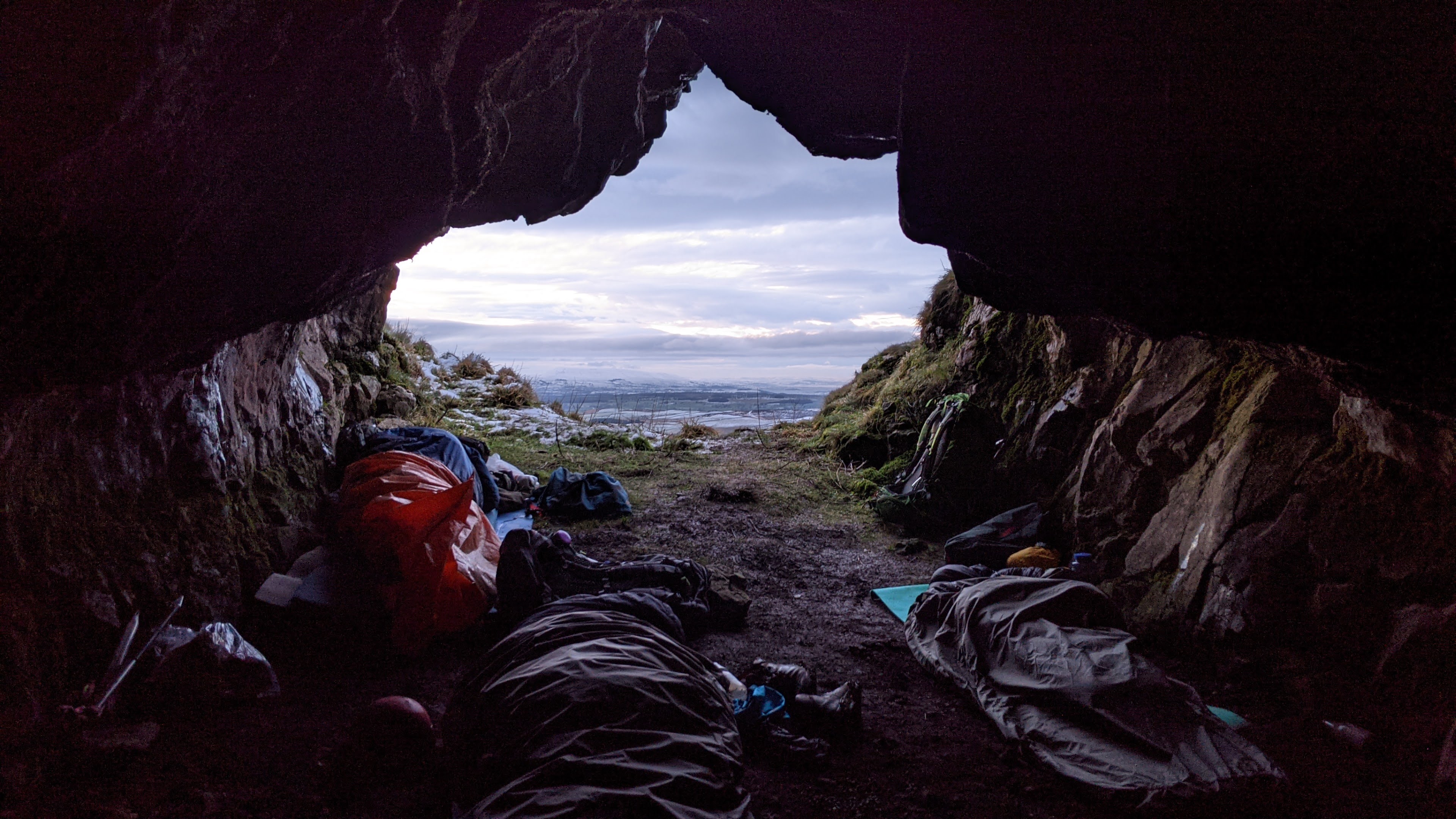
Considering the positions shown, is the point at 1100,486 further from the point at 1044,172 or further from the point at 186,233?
the point at 186,233

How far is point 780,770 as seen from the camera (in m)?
2.98

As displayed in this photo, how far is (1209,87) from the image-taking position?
2.00 meters

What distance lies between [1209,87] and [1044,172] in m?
0.54

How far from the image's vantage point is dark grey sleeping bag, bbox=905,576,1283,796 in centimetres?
273

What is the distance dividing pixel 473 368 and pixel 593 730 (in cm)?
1366

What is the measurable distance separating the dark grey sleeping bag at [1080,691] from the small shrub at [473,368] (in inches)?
505

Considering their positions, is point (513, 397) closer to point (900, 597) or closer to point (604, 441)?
point (604, 441)

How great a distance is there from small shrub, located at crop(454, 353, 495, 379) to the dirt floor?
11.1 meters

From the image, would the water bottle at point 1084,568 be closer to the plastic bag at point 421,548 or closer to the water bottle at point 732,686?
the water bottle at point 732,686

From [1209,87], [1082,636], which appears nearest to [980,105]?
[1209,87]

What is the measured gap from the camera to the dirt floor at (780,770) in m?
2.59

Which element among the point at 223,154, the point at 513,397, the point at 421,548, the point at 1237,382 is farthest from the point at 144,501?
the point at 513,397

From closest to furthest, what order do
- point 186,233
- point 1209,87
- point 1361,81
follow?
point 1361,81 < point 1209,87 < point 186,233

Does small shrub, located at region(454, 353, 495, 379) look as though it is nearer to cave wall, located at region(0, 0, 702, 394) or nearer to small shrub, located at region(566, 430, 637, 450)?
small shrub, located at region(566, 430, 637, 450)
